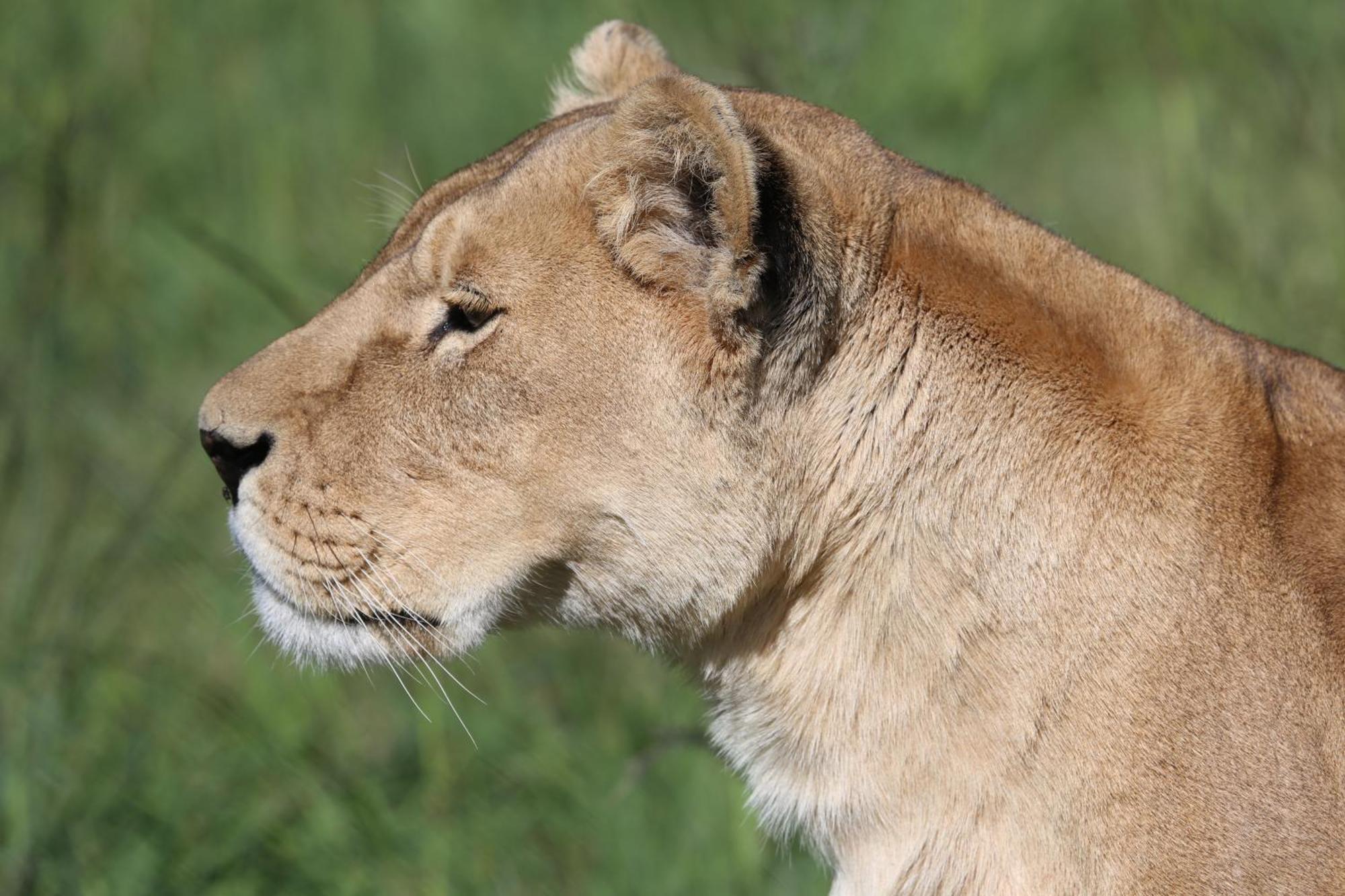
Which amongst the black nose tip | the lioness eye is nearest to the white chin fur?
the black nose tip

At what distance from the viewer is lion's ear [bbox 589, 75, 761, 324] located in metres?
2.41

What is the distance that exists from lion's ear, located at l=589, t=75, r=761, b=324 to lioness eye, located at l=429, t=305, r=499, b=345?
26cm

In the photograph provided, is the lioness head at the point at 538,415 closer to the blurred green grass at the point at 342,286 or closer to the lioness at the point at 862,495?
the lioness at the point at 862,495

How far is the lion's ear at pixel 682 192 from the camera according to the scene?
7.91 ft

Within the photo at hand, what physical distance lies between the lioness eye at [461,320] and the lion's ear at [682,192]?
0.26 m

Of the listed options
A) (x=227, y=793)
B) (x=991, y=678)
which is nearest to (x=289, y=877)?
(x=227, y=793)

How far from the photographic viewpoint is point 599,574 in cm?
268

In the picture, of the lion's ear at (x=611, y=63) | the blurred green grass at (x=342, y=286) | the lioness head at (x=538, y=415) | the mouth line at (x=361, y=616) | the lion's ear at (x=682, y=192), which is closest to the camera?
the lion's ear at (x=682, y=192)

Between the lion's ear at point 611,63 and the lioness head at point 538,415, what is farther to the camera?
the lion's ear at point 611,63

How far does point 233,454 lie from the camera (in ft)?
9.32

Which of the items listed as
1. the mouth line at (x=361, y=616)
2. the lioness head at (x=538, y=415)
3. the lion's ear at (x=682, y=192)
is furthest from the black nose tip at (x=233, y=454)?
the lion's ear at (x=682, y=192)

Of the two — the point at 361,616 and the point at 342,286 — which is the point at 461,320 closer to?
the point at 361,616

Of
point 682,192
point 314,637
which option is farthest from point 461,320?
point 314,637

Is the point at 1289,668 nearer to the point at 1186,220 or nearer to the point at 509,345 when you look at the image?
the point at 509,345
